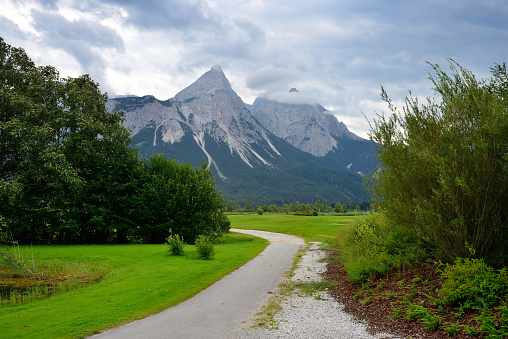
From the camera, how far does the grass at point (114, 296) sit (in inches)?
310

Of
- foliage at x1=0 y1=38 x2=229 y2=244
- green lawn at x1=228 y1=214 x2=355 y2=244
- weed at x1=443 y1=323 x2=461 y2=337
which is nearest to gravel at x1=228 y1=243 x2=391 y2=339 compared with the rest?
weed at x1=443 y1=323 x2=461 y2=337

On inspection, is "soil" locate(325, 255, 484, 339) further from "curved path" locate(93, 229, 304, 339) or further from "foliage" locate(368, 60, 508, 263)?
"curved path" locate(93, 229, 304, 339)

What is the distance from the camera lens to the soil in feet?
23.6

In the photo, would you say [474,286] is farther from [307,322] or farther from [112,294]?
[112,294]

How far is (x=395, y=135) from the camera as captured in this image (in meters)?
11.4

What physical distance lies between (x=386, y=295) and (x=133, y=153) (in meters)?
30.3

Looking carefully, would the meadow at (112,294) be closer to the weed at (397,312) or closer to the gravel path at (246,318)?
the gravel path at (246,318)

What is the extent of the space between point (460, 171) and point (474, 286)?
3.03 meters

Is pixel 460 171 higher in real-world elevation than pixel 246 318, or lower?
higher

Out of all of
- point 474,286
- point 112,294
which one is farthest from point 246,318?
point 474,286

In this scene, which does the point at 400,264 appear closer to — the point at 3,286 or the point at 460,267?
the point at 460,267

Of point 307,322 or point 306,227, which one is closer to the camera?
point 307,322

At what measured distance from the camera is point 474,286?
294 inches

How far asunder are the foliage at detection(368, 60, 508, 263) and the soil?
128cm
